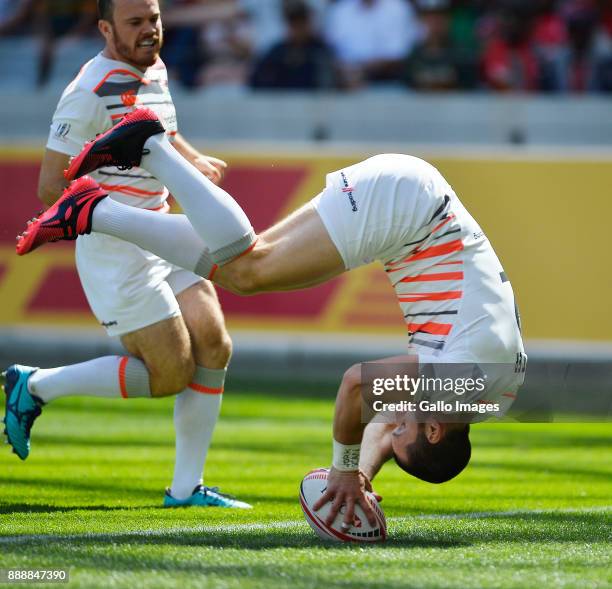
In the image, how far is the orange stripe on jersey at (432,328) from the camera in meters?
5.06

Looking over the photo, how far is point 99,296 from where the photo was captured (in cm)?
621

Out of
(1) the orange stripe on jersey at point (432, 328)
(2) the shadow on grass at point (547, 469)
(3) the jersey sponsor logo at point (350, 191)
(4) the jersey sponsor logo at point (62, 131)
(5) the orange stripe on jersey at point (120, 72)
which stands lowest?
(2) the shadow on grass at point (547, 469)

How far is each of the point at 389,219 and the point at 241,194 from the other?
8190mm

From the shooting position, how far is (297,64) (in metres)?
14.5

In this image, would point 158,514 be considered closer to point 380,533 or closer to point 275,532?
point 275,532

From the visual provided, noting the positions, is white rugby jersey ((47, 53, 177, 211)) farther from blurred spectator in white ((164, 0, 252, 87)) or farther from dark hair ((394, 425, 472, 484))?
blurred spectator in white ((164, 0, 252, 87))

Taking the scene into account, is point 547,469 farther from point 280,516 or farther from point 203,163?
point 203,163

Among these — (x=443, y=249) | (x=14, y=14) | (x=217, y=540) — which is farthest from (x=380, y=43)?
(x=217, y=540)

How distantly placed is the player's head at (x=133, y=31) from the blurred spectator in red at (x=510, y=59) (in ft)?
28.6

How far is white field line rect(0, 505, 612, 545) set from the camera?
4.78m

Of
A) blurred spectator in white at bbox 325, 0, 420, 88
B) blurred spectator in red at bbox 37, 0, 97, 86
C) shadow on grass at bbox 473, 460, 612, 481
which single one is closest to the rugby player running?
shadow on grass at bbox 473, 460, 612, 481

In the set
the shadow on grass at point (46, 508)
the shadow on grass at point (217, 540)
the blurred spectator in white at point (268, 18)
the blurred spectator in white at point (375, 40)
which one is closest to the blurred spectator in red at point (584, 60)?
the blurred spectator in white at point (375, 40)

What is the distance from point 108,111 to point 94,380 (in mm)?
1310

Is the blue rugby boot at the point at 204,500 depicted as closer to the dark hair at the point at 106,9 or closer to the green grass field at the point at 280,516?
the green grass field at the point at 280,516
